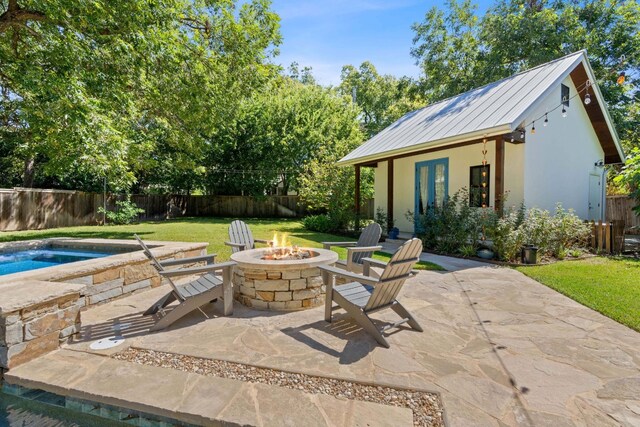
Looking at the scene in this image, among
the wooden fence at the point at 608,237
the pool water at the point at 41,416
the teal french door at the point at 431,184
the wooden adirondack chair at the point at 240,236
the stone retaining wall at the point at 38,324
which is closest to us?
the pool water at the point at 41,416

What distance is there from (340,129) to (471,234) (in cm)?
1463

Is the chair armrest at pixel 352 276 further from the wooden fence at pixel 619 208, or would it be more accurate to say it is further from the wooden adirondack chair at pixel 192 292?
the wooden fence at pixel 619 208

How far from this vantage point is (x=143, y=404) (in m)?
2.18

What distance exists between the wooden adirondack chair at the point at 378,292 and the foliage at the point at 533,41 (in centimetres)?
1562

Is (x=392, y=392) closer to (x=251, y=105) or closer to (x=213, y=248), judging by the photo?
Answer: (x=213, y=248)

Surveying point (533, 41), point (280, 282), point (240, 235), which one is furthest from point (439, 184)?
Answer: point (533, 41)

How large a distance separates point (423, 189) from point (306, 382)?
9533 millimetres

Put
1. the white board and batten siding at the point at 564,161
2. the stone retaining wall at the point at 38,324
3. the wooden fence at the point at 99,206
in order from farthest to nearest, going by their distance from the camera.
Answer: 1. the wooden fence at the point at 99,206
2. the white board and batten siding at the point at 564,161
3. the stone retaining wall at the point at 38,324

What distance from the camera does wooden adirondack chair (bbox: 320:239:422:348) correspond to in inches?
124

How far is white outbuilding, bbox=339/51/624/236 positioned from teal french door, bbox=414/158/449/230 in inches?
1.2

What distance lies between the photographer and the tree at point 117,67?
6441mm

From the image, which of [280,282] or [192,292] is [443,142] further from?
[192,292]

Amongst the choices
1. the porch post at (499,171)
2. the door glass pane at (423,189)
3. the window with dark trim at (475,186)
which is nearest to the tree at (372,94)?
the door glass pane at (423,189)

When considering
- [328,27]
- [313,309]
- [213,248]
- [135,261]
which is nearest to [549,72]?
[328,27]
